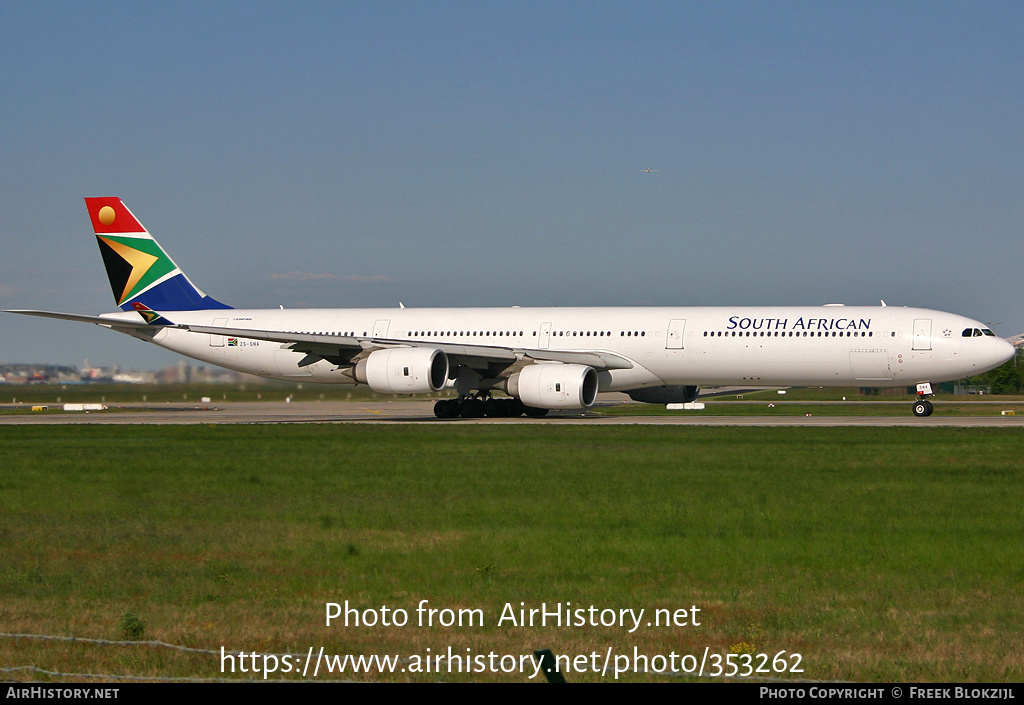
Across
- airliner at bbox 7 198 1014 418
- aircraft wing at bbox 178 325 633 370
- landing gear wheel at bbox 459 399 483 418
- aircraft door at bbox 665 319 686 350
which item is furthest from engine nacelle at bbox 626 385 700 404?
landing gear wheel at bbox 459 399 483 418

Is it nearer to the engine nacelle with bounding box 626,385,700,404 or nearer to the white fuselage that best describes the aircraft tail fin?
the white fuselage

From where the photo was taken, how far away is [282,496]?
16.0 metres

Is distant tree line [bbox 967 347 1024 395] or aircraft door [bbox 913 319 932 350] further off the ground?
aircraft door [bbox 913 319 932 350]

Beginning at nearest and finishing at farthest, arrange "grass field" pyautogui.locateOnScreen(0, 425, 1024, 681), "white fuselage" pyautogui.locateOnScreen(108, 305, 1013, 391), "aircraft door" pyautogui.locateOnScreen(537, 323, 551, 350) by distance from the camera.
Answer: "grass field" pyautogui.locateOnScreen(0, 425, 1024, 681) → "white fuselage" pyautogui.locateOnScreen(108, 305, 1013, 391) → "aircraft door" pyautogui.locateOnScreen(537, 323, 551, 350)

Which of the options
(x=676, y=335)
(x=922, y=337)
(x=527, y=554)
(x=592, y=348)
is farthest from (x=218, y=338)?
(x=527, y=554)

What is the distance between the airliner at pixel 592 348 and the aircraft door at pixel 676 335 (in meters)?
0.05

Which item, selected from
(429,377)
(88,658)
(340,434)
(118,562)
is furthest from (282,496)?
(429,377)

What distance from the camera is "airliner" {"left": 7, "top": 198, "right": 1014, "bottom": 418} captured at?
35.8 meters

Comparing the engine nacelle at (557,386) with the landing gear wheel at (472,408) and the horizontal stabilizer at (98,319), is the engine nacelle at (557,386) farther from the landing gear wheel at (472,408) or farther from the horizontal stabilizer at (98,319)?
the horizontal stabilizer at (98,319)

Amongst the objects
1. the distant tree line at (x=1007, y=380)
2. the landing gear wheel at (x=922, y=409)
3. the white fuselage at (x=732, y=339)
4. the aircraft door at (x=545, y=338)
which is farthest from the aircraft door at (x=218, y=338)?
the distant tree line at (x=1007, y=380)

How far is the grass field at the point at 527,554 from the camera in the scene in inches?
320

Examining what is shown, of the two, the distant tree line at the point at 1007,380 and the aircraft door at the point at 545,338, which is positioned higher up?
the aircraft door at the point at 545,338

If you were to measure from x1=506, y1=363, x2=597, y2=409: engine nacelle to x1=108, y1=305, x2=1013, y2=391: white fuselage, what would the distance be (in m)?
2.56
